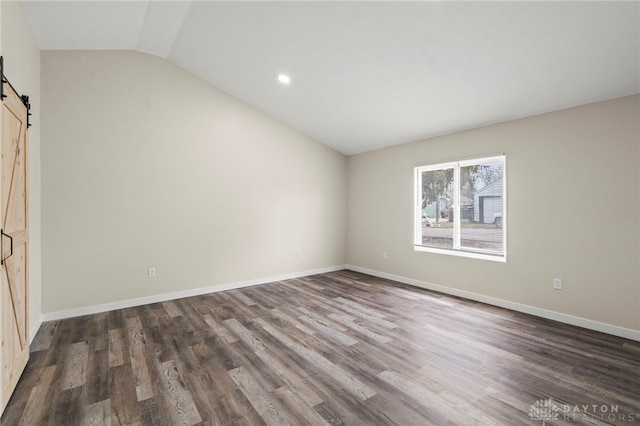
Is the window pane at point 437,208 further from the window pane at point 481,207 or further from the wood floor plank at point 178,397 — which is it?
the wood floor plank at point 178,397

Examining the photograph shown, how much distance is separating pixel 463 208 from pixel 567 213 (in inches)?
49.0

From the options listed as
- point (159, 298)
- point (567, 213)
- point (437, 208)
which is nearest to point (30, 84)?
point (159, 298)

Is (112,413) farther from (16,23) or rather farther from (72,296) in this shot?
(16,23)

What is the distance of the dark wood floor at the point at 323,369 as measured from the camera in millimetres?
1805

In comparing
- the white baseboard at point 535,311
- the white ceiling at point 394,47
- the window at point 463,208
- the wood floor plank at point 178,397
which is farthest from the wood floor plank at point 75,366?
the window at point 463,208

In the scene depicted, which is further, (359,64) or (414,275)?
(414,275)

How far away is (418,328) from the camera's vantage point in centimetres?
310

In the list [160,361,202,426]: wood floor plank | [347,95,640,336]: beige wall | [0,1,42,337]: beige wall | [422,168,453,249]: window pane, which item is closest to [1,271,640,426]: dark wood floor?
[160,361,202,426]: wood floor plank

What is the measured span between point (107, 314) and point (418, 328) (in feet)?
11.7

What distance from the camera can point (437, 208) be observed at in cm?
467

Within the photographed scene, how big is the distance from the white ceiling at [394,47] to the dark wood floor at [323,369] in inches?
99.2

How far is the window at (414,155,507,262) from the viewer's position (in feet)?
12.8

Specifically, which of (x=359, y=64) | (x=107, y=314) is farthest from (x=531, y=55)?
(x=107, y=314)

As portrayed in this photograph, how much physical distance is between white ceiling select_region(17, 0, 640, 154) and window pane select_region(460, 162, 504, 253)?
68cm
